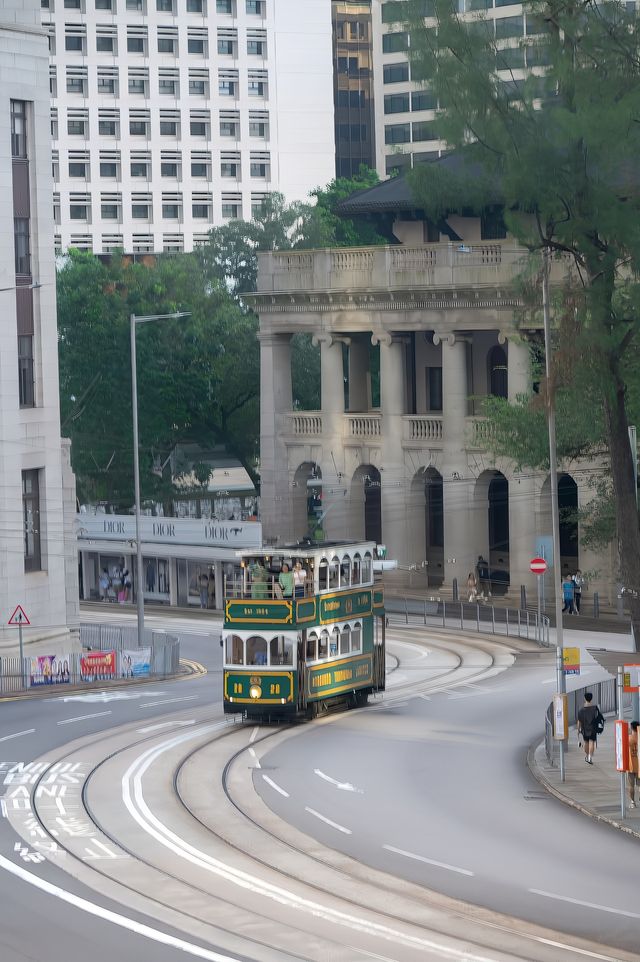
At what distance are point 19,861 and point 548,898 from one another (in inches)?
325

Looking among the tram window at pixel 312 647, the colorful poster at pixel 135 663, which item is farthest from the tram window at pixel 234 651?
the colorful poster at pixel 135 663

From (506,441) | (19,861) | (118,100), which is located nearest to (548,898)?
(19,861)

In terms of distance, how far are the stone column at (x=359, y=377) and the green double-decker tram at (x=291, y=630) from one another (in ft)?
135

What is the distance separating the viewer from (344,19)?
539 feet

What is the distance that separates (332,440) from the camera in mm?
79250

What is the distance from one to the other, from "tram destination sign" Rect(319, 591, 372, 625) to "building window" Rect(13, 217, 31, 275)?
16.8 m

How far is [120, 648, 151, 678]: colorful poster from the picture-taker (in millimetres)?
55344

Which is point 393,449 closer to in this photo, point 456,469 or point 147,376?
point 456,469

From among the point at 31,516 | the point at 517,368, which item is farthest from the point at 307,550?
the point at 517,368

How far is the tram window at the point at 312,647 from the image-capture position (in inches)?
1647

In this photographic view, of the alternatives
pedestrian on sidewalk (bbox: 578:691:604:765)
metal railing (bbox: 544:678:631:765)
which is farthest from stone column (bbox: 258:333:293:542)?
pedestrian on sidewalk (bbox: 578:691:604:765)

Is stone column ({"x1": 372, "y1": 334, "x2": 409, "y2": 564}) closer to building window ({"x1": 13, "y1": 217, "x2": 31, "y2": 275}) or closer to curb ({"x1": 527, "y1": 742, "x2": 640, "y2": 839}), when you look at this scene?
building window ({"x1": 13, "y1": 217, "x2": 31, "y2": 275})

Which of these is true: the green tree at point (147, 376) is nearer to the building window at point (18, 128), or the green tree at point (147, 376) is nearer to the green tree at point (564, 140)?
the building window at point (18, 128)

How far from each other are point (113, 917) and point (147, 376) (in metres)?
69.4
